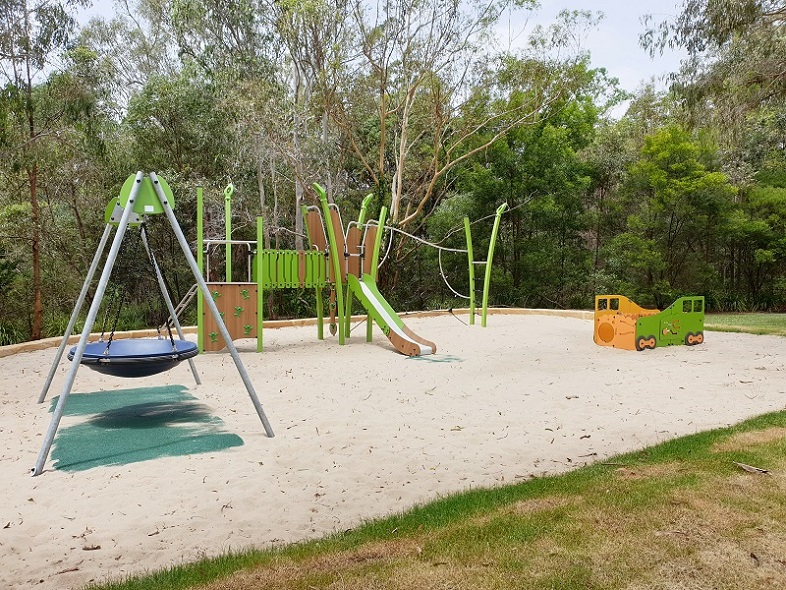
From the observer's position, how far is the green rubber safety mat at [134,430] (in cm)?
351

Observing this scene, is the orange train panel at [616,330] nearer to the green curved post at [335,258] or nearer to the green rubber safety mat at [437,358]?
the green rubber safety mat at [437,358]

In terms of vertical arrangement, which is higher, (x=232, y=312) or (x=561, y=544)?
(x=232, y=312)

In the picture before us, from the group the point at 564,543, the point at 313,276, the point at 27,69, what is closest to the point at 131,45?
the point at 27,69

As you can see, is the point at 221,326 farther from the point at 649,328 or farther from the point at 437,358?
the point at 649,328

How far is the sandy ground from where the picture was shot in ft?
8.23

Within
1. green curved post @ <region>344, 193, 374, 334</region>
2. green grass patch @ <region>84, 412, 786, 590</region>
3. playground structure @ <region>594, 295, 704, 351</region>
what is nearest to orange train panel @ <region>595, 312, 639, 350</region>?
playground structure @ <region>594, 295, 704, 351</region>

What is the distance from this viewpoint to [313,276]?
26.6 feet

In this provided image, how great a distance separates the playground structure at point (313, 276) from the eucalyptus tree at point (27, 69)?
3299 mm

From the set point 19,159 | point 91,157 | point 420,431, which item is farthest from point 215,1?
point 420,431

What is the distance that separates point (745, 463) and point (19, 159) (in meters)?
9.53

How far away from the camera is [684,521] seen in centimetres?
236

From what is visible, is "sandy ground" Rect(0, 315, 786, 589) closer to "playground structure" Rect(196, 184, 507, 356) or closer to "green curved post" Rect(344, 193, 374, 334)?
"playground structure" Rect(196, 184, 507, 356)

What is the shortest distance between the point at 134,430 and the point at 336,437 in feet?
4.71

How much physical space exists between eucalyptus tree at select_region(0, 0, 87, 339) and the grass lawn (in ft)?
26.1
